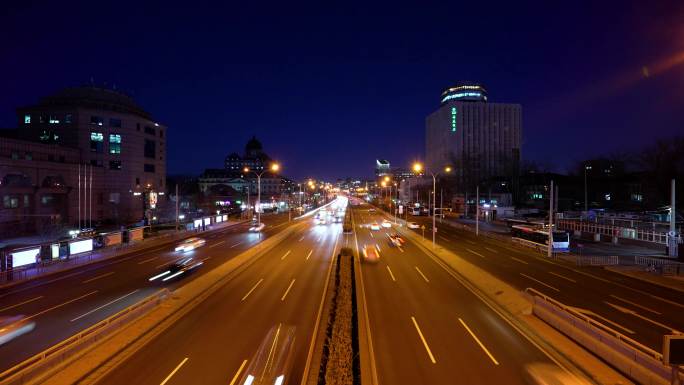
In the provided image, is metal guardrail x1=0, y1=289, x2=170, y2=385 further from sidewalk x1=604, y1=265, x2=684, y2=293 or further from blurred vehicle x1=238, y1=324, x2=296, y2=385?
sidewalk x1=604, y1=265, x2=684, y2=293

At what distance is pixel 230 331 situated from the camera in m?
17.4

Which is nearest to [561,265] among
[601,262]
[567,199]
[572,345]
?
[601,262]

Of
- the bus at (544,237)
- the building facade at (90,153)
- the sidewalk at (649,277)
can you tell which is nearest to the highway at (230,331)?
the sidewalk at (649,277)

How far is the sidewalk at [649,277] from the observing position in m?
26.8

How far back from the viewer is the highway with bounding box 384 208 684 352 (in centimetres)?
1839

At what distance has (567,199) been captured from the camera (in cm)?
9819

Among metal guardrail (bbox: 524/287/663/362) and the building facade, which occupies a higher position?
the building facade

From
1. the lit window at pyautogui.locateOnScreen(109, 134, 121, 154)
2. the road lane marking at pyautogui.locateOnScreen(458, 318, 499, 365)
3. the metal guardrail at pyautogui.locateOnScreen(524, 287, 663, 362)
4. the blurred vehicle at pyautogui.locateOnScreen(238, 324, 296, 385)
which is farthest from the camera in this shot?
the lit window at pyautogui.locateOnScreen(109, 134, 121, 154)

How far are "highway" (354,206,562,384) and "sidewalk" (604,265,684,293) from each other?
45.5ft

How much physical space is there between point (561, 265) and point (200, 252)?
111 ft

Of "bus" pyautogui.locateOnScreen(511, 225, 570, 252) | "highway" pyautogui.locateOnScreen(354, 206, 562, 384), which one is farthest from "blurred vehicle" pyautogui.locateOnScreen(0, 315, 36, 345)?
"bus" pyautogui.locateOnScreen(511, 225, 570, 252)

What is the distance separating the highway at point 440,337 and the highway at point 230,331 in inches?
129

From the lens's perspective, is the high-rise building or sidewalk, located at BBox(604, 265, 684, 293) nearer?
sidewalk, located at BBox(604, 265, 684, 293)

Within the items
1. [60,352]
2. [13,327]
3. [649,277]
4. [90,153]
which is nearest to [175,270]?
[13,327]
